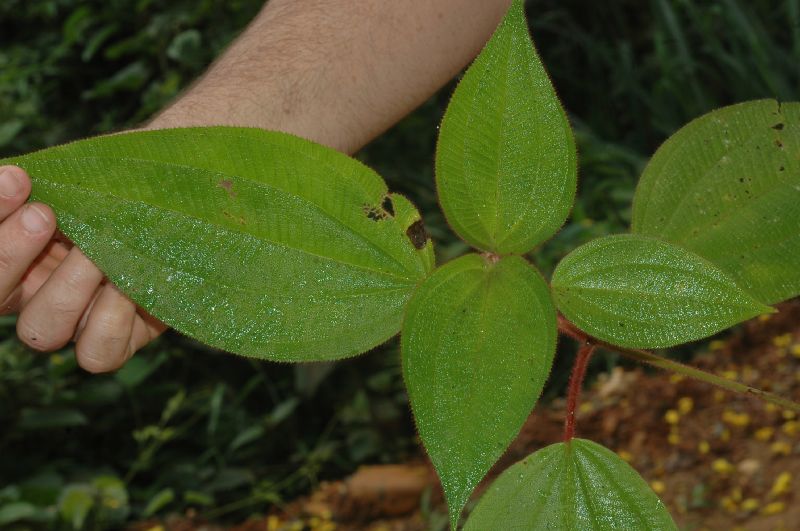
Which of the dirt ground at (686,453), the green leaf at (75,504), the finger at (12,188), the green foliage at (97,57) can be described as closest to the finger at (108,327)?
the finger at (12,188)

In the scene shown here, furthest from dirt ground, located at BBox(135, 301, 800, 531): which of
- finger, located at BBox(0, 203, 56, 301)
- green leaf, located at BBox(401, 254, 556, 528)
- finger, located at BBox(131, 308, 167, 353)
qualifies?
green leaf, located at BBox(401, 254, 556, 528)

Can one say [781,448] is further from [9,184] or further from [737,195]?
[9,184]

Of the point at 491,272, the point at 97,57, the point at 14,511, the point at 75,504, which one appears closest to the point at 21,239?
the point at 491,272

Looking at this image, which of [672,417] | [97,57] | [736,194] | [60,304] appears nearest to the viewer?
[736,194]

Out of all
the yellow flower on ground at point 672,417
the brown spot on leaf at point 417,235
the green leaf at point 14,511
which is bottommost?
the yellow flower on ground at point 672,417

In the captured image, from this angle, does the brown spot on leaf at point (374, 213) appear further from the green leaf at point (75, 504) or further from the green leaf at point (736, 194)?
the green leaf at point (75, 504)

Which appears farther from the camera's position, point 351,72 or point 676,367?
point 351,72

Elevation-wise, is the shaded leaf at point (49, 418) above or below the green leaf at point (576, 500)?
below
